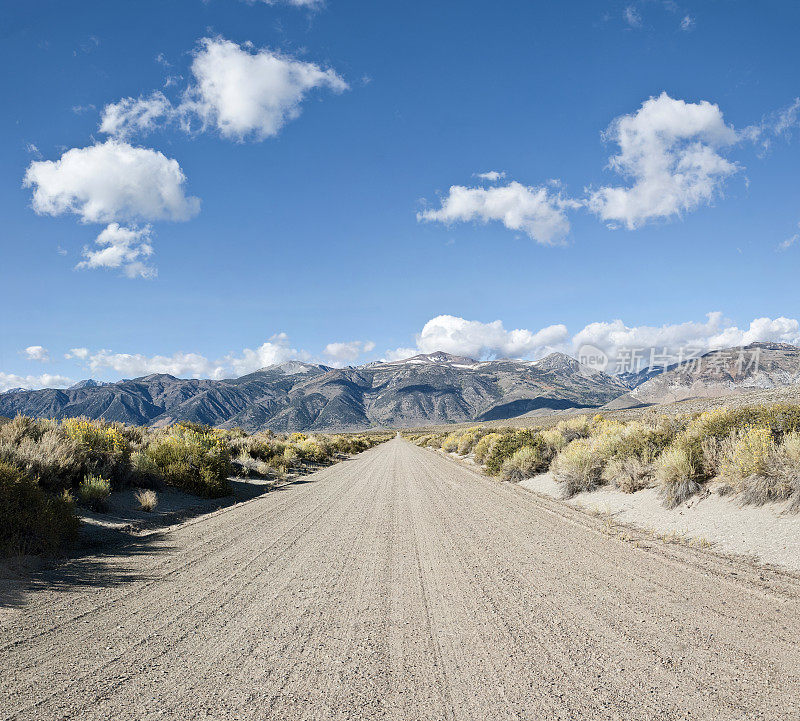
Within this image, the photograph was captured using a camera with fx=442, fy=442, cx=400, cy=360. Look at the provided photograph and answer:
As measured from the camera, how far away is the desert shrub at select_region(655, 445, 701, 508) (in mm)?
9211

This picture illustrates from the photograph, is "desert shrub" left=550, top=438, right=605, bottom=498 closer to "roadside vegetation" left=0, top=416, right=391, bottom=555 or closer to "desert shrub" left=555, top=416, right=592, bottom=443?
"desert shrub" left=555, top=416, right=592, bottom=443

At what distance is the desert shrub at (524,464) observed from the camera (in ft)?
55.8

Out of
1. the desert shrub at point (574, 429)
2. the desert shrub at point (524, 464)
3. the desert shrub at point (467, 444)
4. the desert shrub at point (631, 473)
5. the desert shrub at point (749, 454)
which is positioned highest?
the desert shrub at point (749, 454)

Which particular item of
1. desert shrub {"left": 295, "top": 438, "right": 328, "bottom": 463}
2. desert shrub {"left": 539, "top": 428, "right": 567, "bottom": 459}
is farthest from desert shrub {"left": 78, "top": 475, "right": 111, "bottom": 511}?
desert shrub {"left": 295, "top": 438, "right": 328, "bottom": 463}

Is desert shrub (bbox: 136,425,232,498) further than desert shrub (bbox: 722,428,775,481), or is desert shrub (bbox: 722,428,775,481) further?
desert shrub (bbox: 136,425,232,498)

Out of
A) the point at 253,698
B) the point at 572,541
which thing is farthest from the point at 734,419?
the point at 253,698

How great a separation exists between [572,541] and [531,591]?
9.52ft

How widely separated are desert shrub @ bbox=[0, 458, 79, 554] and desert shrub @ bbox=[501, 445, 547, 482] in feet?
45.9

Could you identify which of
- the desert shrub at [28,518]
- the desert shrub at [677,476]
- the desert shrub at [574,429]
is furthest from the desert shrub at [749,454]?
the desert shrub at [28,518]

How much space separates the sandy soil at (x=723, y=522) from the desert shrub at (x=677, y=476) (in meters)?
0.17

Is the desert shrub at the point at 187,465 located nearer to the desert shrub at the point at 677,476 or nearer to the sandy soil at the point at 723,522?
the sandy soil at the point at 723,522

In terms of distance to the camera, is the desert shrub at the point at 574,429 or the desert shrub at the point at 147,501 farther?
the desert shrub at the point at 574,429

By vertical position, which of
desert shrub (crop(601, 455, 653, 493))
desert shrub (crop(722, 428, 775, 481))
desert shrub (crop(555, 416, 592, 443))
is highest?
desert shrub (crop(722, 428, 775, 481))

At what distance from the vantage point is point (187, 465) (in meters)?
14.6
